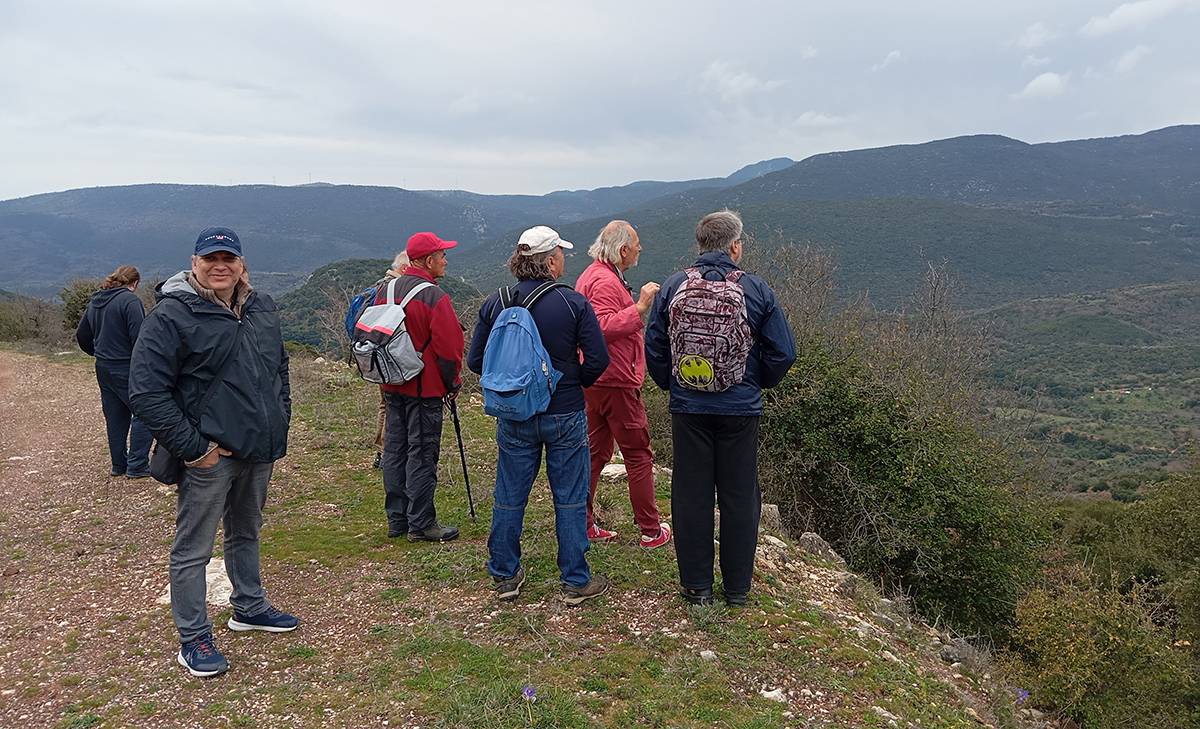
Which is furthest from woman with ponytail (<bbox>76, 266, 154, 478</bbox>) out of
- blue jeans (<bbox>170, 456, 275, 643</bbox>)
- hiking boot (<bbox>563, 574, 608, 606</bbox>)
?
hiking boot (<bbox>563, 574, 608, 606</bbox>)

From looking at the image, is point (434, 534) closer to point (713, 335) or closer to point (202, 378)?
point (202, 378)

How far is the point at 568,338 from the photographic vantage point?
12.7 ft

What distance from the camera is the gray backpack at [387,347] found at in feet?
15.4

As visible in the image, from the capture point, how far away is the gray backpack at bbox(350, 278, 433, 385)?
4.68m

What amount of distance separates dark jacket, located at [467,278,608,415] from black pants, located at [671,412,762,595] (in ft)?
1.99

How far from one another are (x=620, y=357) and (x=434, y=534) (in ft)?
7.22

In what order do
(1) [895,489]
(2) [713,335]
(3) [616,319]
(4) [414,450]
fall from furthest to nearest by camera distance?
(1) [895,489]
(4) [414,450]
(3) [616,319]
(2) [713,335]

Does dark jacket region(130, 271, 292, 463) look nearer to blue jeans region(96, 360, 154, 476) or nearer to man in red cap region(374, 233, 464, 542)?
man in red cap region(374, 233, 464, 542)

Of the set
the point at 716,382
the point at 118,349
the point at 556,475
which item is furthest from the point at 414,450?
the point at 118,349

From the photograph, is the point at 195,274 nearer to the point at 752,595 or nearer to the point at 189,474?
the point at 189,474

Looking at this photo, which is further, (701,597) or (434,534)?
(434,534)

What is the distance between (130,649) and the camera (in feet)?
12.0

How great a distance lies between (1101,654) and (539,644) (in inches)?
255

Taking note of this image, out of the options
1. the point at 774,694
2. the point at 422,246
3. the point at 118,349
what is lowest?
the point at 774,694
